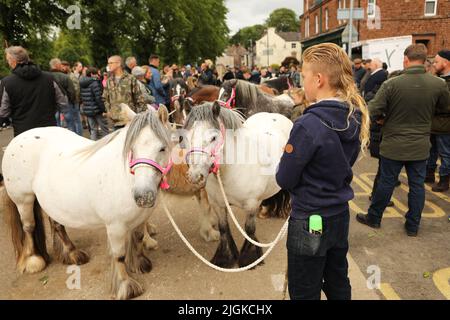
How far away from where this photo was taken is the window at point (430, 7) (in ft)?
66.8

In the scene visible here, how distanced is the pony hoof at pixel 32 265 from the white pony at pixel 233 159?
73.2 inches

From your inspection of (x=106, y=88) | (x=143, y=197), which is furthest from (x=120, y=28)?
(x=143, y=197)

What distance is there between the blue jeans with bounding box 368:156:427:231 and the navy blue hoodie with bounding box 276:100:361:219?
95.0 inches

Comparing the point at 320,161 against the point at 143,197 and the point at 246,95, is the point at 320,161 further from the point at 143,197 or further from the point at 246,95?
the point at 246,95

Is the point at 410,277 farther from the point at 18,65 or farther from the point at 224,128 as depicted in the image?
the point at 18,65

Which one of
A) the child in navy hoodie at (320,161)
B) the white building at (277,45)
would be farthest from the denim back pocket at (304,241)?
the white building at (277,45)

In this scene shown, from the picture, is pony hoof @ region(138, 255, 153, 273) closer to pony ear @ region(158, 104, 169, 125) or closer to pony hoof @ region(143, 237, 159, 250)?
pony hoof @ region(143, 237, 159, 250)

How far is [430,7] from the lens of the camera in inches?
808

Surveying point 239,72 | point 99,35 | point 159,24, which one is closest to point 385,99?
point 239,72

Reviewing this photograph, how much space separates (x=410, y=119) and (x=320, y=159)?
8.68 feet

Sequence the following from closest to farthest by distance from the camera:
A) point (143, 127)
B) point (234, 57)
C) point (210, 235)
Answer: point (143, 127), point (210, 235), point (234, 57)

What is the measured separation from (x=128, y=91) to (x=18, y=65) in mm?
1556

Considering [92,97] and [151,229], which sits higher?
[92,97]

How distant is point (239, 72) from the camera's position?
599 inches
